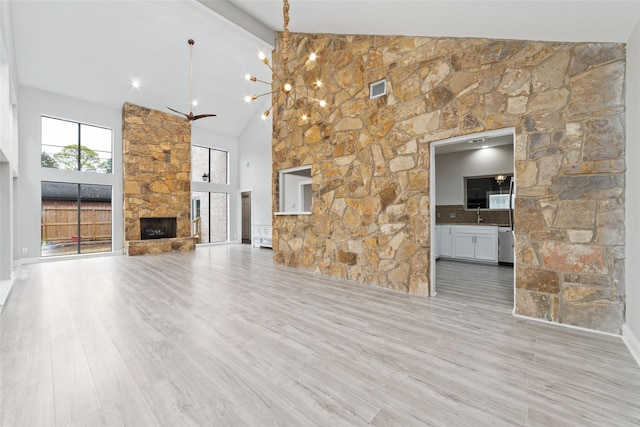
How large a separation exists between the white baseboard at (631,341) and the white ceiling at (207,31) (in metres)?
2.38

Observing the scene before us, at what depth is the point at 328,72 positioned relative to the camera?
4594 mm

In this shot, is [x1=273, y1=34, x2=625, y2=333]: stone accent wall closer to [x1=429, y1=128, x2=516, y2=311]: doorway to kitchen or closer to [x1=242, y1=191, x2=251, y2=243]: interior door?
[x1=429, y1=128, x2=516, y2=311]: doorway to kitchen

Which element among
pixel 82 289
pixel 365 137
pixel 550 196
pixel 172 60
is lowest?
pixel 82 289

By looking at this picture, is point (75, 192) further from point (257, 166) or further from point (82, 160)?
point (257, 166)

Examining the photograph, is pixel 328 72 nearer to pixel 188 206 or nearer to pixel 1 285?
pixel 1 285

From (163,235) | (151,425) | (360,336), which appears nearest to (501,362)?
(360,336)

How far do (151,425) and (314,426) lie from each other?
791mm

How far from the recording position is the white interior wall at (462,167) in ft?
19.1

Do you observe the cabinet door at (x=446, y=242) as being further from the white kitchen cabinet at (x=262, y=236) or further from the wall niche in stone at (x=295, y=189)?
the white kitchen cabinet at (x=262, y=236)

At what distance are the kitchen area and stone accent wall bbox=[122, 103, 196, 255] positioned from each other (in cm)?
712

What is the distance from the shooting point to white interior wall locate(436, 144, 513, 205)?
5.82m

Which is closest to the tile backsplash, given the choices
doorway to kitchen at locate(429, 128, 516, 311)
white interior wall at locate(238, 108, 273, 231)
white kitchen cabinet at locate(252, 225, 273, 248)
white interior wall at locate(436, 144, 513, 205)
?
doorway to kitchen at locate(429, 128, 516, 311)

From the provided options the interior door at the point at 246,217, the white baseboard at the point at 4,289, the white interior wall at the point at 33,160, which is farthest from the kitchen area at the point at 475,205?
the white interior wall at the point at 33,160

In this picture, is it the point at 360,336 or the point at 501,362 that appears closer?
the point at 501,362
